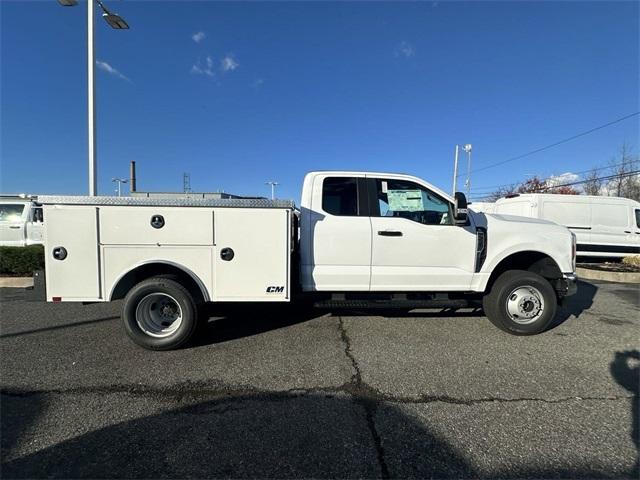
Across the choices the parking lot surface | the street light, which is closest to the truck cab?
the parking lot surface

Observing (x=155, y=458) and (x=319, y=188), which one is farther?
(x=319, y=188)

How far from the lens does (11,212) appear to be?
10.3 meters

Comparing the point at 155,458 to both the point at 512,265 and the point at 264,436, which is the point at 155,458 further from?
the point at 512,265

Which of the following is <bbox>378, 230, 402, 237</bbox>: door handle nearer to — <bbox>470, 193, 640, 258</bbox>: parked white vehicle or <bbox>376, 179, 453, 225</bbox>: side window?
<bbox>376, 179, 453, 225</bbox>: side window

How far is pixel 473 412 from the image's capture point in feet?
9.27

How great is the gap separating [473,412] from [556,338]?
8.52 ft

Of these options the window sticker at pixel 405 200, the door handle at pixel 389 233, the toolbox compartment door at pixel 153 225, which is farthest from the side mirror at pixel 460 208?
the toolbox compartment door at pixel 153 225

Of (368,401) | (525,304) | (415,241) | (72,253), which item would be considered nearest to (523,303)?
(525,304)

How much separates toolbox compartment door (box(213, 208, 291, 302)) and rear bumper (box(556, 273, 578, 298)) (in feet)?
12.7

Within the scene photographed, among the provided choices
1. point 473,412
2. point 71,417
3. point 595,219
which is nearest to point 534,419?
point 473,412

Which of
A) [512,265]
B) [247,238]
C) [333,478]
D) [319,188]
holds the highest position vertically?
[319,188]

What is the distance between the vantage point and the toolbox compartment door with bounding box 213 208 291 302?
13.0 feet

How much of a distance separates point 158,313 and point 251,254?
1401mm

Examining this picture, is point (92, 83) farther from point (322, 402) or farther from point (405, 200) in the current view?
point (322, 402)
